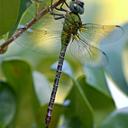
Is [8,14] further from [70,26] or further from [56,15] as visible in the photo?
[70,26]

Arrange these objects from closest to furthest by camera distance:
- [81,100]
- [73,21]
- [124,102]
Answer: [81,100]
[73,21]
[124,102]

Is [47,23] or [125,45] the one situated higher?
[47,23]

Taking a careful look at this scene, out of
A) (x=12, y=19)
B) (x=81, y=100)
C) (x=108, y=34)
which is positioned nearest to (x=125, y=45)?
(x=108, y=34)

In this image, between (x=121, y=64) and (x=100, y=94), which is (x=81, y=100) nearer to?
(x=100, y=94)

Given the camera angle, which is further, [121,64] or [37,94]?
[121,64]

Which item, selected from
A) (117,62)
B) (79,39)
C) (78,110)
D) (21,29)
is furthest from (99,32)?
(21,29)

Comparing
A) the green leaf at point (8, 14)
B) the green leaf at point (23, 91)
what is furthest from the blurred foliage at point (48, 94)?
the green leaf at point (8, 14)

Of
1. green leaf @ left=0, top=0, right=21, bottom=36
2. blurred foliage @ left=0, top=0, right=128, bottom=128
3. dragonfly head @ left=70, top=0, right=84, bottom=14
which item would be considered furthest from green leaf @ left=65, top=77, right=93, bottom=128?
green leaf @ left=0, top=0, right=21, bottom=36
